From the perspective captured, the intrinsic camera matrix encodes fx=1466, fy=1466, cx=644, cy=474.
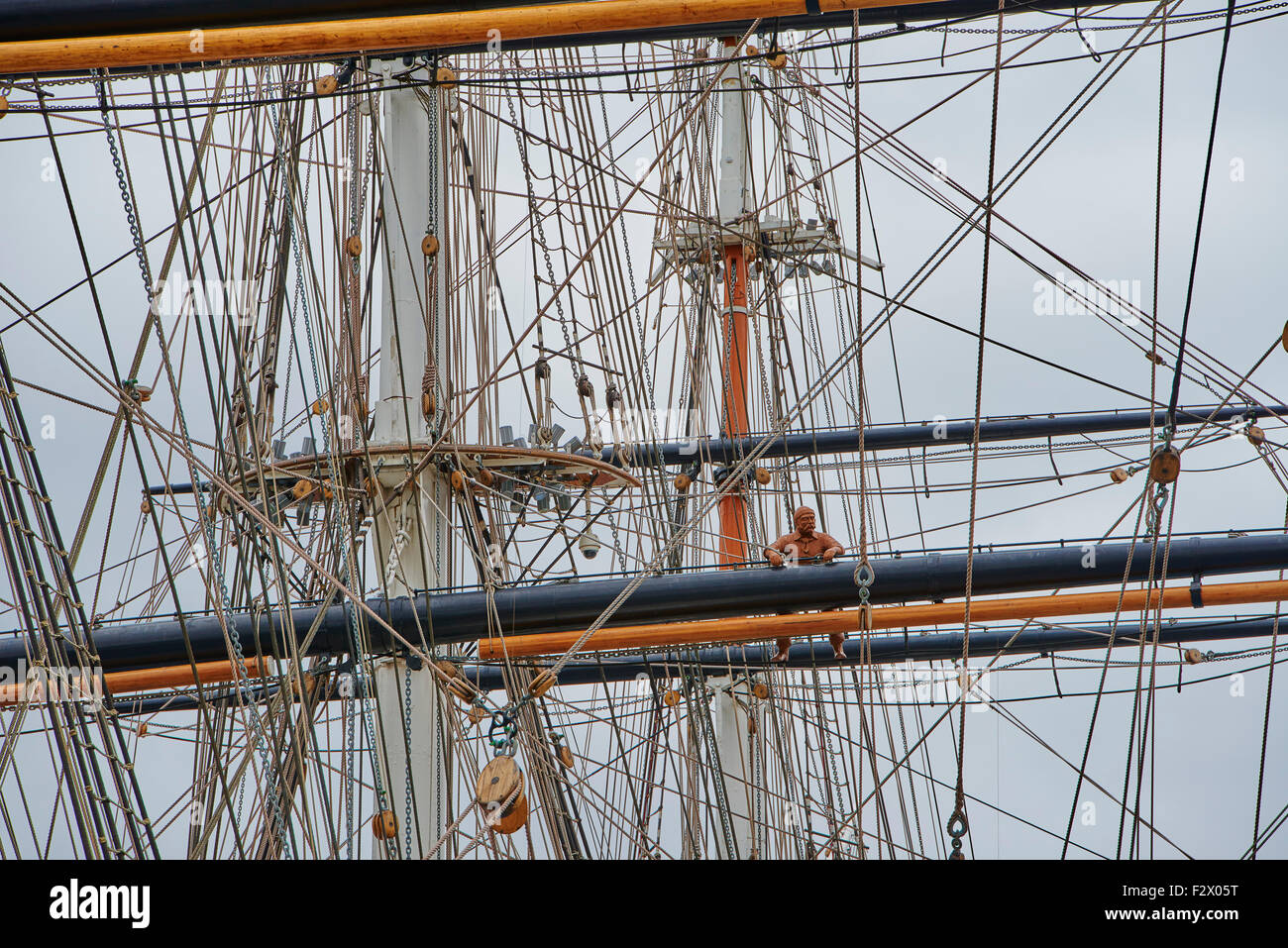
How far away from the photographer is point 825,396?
15320 millimetres

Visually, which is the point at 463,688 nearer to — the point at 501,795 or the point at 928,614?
the point at 501,795

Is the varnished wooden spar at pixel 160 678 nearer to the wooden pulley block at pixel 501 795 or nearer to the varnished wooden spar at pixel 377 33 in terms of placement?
the wooden pulley block at pixel 501 795

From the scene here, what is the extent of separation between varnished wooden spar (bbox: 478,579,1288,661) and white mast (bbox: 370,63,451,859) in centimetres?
50

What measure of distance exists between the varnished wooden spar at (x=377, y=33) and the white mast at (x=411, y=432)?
227 cm

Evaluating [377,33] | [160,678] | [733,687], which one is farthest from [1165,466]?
[733,687]

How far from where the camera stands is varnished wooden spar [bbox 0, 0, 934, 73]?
15.6ft

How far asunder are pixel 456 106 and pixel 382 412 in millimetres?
1886

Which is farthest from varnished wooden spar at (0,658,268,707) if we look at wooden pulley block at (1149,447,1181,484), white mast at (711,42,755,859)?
white mast at (711,42,755,859)

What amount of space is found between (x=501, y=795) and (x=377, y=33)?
2.56 meters

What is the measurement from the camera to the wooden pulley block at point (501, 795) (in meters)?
4.70

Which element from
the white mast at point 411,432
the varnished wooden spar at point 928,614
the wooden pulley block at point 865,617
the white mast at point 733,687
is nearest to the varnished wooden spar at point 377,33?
the white mast at point 411,432
